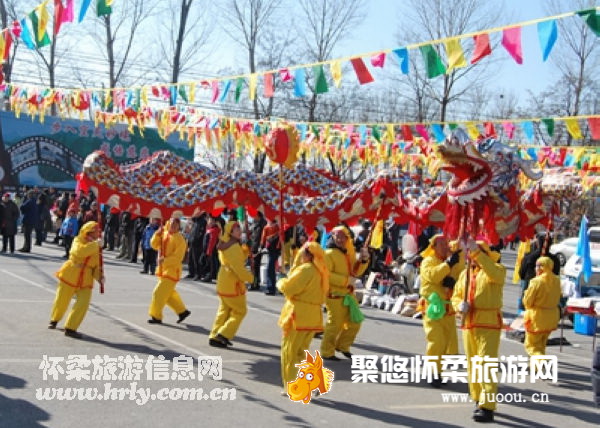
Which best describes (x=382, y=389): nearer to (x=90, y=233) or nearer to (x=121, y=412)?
(x=121, y=412)

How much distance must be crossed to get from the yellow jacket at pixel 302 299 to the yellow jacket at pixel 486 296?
5.03 ft

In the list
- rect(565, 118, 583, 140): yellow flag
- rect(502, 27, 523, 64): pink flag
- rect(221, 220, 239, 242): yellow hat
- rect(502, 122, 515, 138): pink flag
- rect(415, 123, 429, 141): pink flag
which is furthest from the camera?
rect(415, 123, 429, 141): pink flag

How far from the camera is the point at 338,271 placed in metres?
9.76

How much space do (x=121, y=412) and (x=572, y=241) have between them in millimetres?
23892

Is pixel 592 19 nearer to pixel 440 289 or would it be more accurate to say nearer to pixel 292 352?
pixel 440 289

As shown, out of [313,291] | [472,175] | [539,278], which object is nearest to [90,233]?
[313,291]

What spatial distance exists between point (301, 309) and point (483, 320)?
5.98ft

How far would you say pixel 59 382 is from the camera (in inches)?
295

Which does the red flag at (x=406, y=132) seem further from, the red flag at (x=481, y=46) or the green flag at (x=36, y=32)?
the green flag at (x=36, y=32)

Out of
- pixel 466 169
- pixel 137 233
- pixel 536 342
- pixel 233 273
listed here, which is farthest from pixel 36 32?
pixel 137 233

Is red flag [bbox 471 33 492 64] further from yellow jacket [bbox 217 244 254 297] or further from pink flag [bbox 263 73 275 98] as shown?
pink flag [bbox 263 73 275 98]

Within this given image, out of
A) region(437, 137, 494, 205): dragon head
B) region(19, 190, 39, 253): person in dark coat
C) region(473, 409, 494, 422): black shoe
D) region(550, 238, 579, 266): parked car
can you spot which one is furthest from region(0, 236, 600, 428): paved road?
region(550, 238, 579, 266): parked car

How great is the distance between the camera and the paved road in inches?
268

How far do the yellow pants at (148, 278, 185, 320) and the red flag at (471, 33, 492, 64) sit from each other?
5.54 m
